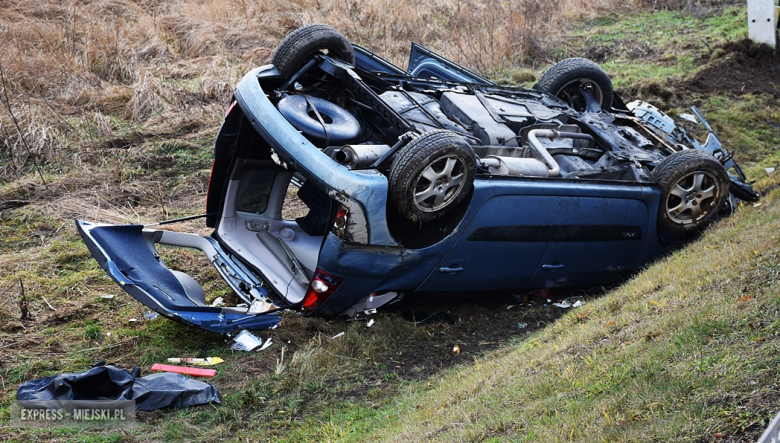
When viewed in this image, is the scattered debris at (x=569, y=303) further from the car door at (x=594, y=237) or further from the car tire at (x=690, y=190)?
the car tire at (x=690, y=190)

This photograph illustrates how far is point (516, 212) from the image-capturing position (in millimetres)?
4754

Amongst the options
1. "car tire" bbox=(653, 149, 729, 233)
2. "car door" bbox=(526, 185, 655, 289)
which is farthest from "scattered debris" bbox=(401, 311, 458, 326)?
"car tire" bbox=(653, 149, 729, 233)

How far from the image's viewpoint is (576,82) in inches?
265

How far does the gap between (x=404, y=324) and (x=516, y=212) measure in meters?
1.15

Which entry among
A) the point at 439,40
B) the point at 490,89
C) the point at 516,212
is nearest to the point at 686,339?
the point at 516,212

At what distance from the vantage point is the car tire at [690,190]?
5.21 meters

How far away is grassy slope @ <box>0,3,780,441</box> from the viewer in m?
2.89

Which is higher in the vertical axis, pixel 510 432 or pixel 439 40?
pixel 510 432

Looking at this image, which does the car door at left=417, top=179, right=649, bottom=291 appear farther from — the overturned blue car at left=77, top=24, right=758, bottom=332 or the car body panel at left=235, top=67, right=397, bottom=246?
the car body panel at left=235, top=67, right=397, bottom=246

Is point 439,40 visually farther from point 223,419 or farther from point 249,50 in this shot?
point 223,419

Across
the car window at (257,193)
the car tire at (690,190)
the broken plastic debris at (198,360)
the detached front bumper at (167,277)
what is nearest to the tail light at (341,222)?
the detached front bumper at (167,277)

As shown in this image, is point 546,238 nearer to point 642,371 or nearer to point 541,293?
point 541,293

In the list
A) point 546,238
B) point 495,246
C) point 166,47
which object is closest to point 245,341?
point 495,246

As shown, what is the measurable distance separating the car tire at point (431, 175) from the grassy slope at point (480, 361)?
103 cm
